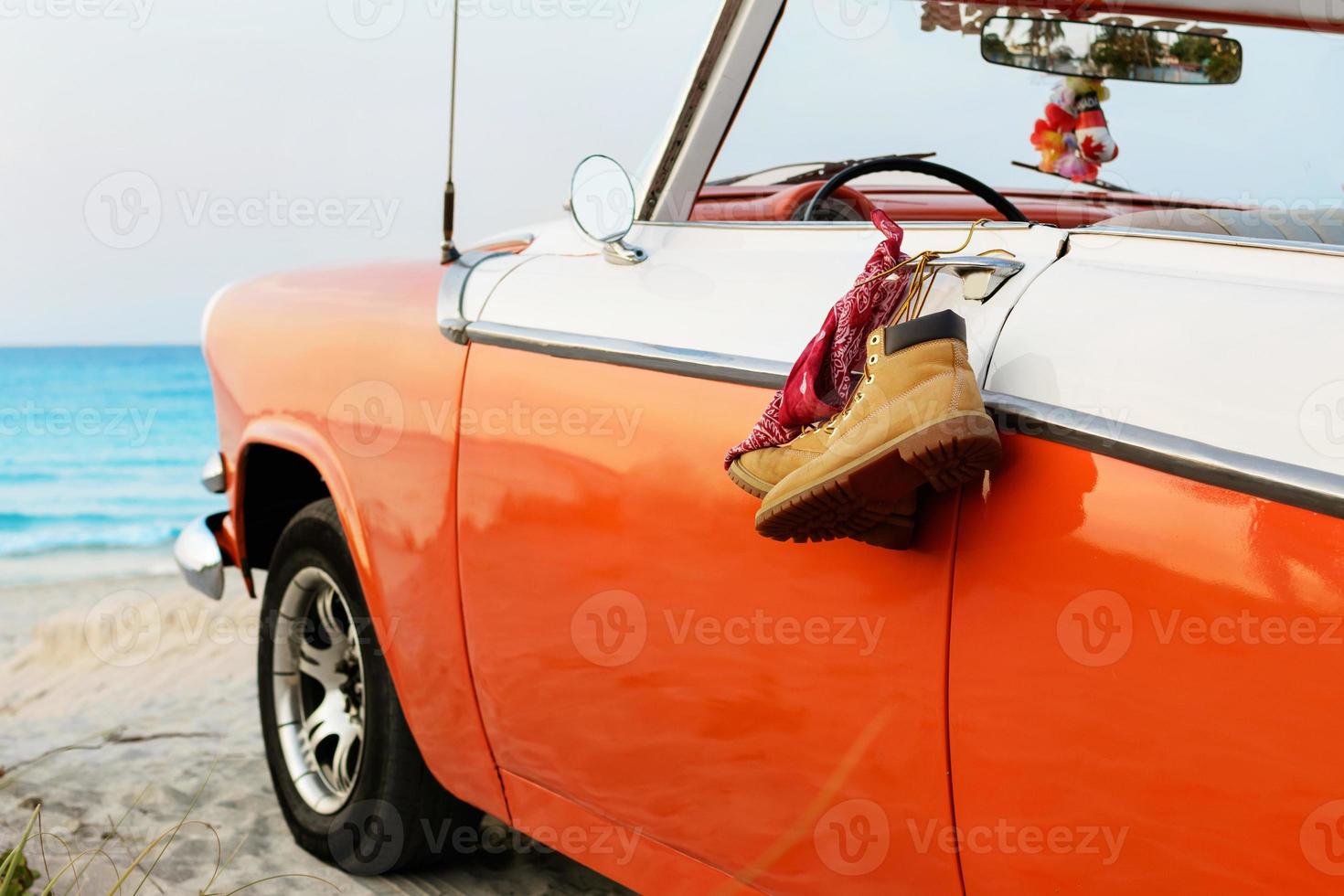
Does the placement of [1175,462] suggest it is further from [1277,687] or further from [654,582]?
[654,582]

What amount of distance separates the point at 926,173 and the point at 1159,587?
1217 millimetres

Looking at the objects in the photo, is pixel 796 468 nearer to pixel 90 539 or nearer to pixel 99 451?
pixel 90 539

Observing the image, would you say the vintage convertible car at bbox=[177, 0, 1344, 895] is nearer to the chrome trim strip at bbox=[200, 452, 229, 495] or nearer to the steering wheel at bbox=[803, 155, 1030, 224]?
the steering wheel at bbox=[803, 155, 1030, 224]

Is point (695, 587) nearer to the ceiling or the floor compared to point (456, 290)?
nearer to the floor

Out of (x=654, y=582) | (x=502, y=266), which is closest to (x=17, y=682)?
(x=502, y=266)

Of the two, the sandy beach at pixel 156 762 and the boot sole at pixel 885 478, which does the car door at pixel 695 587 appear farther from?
the sandy beach at pixel 156 762

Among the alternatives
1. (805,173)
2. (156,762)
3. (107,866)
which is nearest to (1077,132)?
(805,173)

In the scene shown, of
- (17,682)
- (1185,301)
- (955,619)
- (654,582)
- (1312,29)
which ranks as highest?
(1312,29)

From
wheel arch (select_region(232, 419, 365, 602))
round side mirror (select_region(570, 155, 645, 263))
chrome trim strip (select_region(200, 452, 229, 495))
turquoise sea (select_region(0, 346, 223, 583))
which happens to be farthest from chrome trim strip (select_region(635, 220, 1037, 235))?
turquoise sea (select_region(0, 346, 223, 583))

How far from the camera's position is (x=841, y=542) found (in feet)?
5.62

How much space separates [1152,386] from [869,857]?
29.5 inches

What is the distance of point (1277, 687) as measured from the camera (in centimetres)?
128

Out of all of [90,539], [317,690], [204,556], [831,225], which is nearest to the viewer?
[831,225]

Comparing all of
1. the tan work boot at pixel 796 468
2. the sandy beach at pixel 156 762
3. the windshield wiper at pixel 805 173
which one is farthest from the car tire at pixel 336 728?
the tan work boot at pixel 796 468
